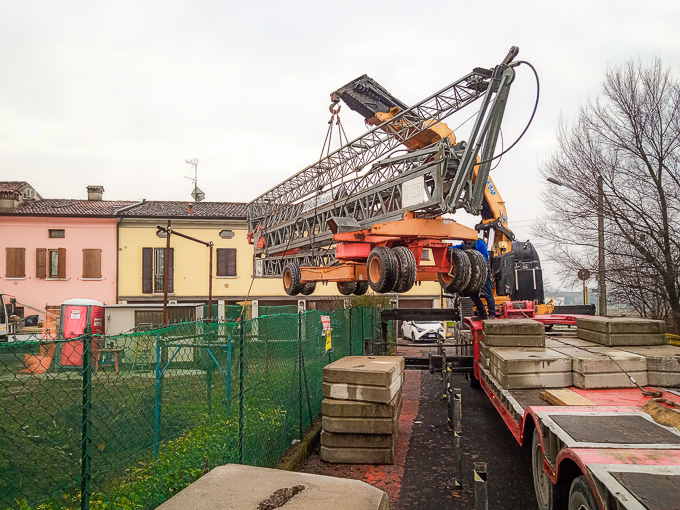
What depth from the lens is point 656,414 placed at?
3.88 meters

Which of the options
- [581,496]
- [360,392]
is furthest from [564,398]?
[360,392]

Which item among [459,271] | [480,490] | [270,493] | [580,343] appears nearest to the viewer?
[270,493]

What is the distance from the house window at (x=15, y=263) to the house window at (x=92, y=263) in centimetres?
318

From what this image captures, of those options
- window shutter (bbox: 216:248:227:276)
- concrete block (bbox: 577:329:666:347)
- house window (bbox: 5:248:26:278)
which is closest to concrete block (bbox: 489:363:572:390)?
concrete block (bbox: 577:329:666:347)

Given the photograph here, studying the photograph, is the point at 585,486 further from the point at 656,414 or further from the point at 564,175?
the point at 564,175

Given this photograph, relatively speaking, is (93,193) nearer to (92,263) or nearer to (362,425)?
(92,263)

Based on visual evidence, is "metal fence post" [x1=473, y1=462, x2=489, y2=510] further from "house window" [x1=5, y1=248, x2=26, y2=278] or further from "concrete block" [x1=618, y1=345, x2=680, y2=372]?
"house window" [x1=5, y1=248, x2=26, y2=278]

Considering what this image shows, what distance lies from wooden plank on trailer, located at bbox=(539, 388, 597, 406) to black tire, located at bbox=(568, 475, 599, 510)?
132cm

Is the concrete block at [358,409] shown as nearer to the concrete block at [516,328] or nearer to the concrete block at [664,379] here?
the concrete block at [516,328]

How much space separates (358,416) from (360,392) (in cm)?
31

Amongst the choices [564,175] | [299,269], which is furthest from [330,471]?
[564,175]

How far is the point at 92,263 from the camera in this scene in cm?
2773

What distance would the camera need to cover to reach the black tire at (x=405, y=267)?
8516mm

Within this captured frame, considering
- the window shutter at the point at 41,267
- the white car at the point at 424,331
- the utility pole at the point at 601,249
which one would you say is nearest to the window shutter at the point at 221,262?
the window shutter at the point at 41,267
